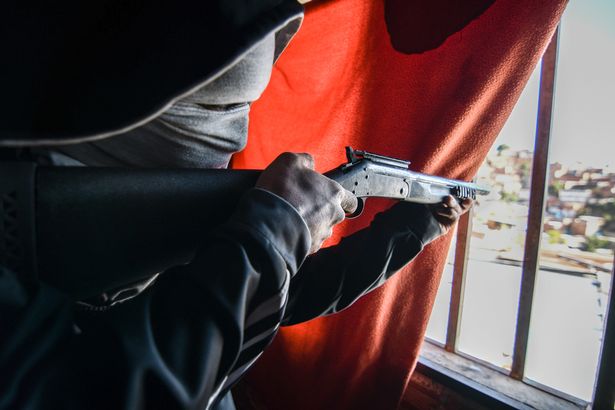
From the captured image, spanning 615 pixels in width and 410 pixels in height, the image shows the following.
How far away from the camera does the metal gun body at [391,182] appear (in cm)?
62

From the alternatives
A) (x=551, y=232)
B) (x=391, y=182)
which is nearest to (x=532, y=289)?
(x=551, y=232)

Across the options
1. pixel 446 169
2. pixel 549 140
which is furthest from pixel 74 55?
pixel 549 140

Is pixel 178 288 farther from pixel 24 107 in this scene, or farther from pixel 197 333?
pixel 24 107

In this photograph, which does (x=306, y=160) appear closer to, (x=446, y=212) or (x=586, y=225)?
(x=446, y=212)

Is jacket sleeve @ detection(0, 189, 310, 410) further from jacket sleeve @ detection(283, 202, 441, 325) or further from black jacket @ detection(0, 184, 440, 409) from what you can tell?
jacket sleeve @ detection(283, 202, 441, 325)

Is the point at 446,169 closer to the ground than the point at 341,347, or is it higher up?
higher up

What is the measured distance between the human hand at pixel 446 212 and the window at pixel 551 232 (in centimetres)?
25

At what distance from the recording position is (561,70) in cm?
84

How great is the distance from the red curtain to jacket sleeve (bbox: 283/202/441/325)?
18cm

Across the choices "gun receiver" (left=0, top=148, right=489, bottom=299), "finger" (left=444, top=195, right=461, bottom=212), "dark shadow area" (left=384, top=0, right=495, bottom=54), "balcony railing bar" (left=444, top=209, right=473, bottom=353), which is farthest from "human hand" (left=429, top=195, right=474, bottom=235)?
"gun receiver" (left=0, top=148, right=489, bottom=299)

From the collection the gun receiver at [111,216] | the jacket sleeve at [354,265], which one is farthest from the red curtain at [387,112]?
the gun receiver at [111,216]

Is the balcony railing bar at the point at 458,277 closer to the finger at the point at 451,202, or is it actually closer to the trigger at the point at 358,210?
the finger at the point at 451,202

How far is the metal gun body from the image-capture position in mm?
618

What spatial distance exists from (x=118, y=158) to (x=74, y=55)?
8.0 inches
